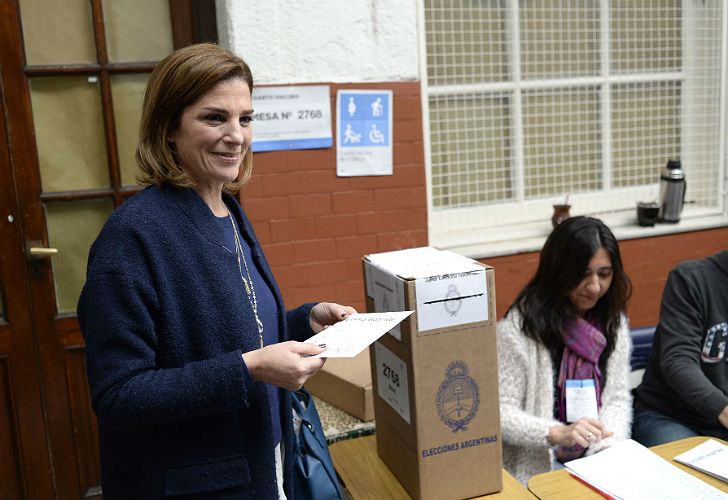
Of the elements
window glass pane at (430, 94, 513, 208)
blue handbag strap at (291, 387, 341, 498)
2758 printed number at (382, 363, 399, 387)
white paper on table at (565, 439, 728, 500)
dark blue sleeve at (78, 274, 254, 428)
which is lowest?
white paper on table at (565, 439, 728, 500)

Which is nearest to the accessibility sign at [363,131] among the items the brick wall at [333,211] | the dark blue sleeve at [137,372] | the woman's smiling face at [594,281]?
the brick wall at [333,211]

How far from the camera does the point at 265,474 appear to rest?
1331mm

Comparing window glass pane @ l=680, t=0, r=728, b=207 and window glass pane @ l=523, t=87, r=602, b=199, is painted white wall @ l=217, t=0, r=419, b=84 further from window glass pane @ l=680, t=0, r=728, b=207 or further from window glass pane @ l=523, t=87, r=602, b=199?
window glass pane @ l=680, t=0, r=728, b=207

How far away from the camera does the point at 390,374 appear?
1.60 m

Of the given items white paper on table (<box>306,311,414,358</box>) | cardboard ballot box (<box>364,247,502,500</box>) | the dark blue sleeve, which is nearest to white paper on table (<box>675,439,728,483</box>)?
cardboard ballot box (<box>364,247,502,500</box>)

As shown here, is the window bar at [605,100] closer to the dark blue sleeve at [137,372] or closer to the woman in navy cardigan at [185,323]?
the woman in navy cardigan at [185,323]

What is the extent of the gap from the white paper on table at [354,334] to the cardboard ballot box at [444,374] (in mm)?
75

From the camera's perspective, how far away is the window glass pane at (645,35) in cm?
360

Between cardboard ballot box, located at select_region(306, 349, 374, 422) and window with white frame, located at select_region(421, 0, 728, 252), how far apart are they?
3.84ft

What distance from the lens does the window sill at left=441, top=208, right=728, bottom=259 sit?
10.9ft

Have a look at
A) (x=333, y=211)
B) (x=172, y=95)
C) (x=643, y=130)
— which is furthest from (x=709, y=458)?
(x=643, y=130)

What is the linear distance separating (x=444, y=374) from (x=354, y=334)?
0.93 feet

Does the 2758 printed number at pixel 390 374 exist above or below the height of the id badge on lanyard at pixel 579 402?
above

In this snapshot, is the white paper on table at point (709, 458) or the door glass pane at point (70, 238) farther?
the door glass pane at point (70, 238)
